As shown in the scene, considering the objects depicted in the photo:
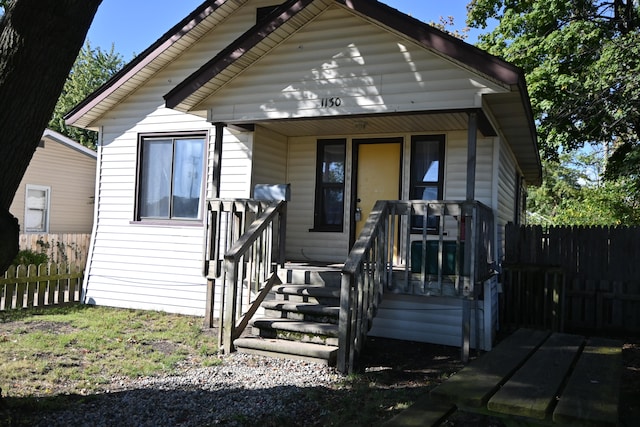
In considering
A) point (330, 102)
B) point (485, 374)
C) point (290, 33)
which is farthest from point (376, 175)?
point (485, 374)

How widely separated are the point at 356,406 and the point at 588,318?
681 cm

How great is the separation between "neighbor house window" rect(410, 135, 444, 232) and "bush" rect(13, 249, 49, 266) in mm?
8071

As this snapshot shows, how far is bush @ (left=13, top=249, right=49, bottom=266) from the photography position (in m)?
11.5

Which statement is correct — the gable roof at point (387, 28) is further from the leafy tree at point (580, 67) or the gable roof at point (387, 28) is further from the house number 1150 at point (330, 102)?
the leafy tree at point (580, 67)

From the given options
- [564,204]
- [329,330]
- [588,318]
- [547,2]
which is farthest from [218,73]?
[564,204]

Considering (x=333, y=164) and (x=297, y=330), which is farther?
(x=333, y=164)

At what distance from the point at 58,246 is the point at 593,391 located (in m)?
11.4

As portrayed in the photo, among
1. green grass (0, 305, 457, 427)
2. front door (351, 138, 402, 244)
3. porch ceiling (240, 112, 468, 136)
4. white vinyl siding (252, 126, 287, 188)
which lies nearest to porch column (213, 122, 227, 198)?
porch ceiling (240, 112, 468, 136)

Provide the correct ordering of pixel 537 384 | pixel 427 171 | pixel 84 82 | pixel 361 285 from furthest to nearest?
pixel 84 82 < pixel 427 171 < pixel 361 285 < pixel 537 384

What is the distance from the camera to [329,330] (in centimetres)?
661

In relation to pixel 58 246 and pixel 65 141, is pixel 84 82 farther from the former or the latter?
pixel 58 246

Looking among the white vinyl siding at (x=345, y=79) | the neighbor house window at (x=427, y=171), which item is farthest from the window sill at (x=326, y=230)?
the white vinyl siding at (x=345, y=79)

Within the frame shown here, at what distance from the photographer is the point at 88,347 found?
7.11m

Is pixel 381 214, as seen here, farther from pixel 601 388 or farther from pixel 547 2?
pixel 547 2
